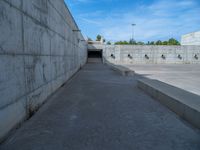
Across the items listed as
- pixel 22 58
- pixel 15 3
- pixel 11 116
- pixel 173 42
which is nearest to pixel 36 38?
pixel 22 58

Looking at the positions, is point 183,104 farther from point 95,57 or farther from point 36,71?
point 95,57

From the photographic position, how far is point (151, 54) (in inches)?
1141

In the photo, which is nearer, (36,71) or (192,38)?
(36,71)

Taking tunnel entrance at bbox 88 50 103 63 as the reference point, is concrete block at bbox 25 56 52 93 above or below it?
below

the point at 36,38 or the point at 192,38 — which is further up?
the point at 192,38

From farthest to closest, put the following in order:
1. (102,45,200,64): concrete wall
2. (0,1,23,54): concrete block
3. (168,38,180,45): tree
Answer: (168,38,180,45): tree < (102,45,200,64): concrete wall < (0,1,23,54): concrete block

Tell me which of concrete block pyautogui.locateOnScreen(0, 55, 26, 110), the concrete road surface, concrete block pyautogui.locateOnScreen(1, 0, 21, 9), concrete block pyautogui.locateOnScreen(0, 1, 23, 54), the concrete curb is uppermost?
concrete block pyautogui.locateOnScreen(1, 0, 21, 9)

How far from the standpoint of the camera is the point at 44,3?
4.61m

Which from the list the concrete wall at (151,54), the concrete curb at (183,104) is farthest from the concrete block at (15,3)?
the concrete wall at (151,54)

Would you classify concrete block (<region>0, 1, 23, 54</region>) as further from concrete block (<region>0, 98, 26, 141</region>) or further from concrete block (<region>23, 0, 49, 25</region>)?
concrete block (<region>0, 98, 26, 141</region>)

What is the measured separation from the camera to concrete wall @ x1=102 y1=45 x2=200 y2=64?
28.5m

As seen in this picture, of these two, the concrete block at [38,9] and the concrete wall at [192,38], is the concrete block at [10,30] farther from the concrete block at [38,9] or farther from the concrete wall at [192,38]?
the concrete wall at [192,38]

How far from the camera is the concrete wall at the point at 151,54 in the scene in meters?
28.5

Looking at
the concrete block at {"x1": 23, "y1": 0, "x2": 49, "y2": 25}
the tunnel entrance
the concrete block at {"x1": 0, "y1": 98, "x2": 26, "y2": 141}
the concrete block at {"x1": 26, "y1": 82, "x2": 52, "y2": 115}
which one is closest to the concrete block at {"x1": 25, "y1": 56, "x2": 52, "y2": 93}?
the concrete block at {"x1": 26, "y1": 82, "x2": 52, "y2": 115}
